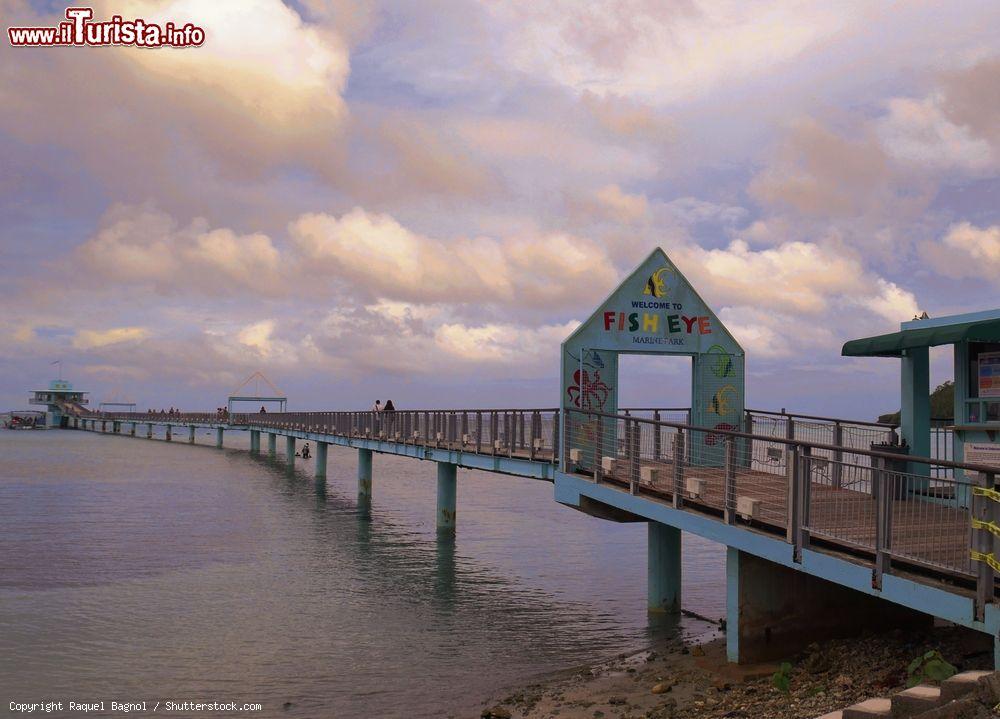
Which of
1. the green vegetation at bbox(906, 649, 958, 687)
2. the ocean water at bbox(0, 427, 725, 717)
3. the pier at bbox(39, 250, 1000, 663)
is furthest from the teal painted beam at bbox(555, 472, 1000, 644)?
the ocean water at bbox(0, 427, 725, 717)

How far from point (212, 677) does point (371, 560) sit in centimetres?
1103

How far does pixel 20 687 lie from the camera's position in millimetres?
12680

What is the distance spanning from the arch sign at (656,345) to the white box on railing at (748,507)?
17.9ft

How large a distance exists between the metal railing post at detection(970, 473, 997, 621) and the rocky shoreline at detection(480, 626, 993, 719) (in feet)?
5.86

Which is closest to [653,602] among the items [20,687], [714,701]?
[714,701]

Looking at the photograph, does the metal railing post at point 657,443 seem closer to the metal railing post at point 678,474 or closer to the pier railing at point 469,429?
the metal railing post at point 678,474

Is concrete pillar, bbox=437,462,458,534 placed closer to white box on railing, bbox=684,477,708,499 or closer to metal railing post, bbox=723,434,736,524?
white box on railing, bbox=684,477,708,499

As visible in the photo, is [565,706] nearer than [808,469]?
No

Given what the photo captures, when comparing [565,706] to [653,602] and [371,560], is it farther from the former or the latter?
[371,560]

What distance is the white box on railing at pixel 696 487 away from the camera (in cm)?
1221

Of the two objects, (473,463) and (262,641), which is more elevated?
(473,463)


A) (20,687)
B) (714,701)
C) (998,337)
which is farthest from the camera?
(20,687)

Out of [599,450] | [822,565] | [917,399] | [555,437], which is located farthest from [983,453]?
[555,437]

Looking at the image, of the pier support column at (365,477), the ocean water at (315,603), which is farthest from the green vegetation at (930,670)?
the pier support column at (365,477)
